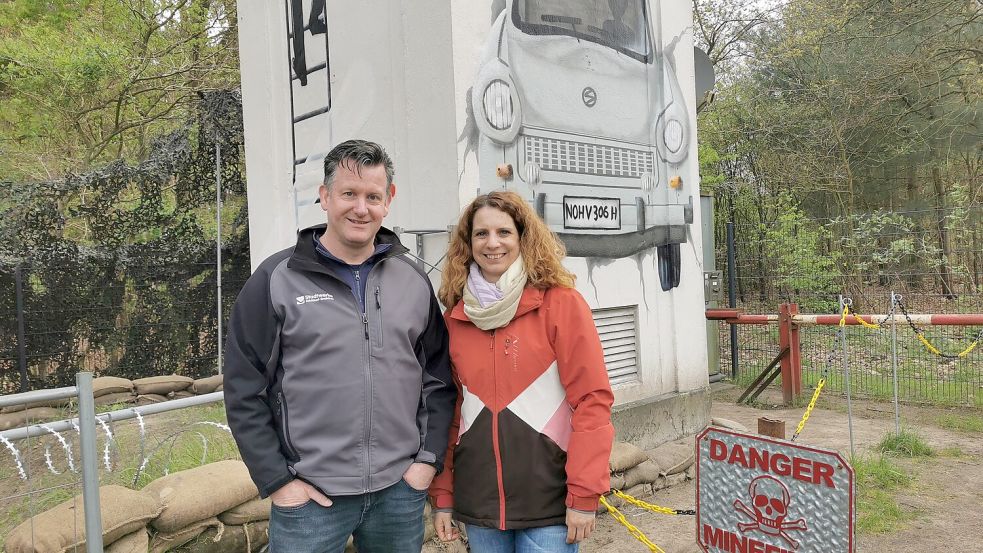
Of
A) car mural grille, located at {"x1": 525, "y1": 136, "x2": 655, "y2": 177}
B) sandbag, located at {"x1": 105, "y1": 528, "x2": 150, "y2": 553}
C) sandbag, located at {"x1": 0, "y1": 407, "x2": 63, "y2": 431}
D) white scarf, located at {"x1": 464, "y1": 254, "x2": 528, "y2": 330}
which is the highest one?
car mural grille, located at {"x1": 525, "y1": 136, "x2": 655, "y2": 177}

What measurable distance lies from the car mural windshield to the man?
3.30 meters

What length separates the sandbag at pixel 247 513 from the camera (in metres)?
3.69

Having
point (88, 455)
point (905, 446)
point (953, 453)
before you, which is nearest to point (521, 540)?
point (88, 455)

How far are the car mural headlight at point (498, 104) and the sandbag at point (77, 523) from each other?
3.05m

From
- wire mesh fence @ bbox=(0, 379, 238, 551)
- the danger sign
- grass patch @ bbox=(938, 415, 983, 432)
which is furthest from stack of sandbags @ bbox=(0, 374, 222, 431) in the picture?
grass patch @ bbox=(938, 415, 983, 432)

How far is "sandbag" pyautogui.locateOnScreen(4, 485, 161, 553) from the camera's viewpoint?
3055 mm

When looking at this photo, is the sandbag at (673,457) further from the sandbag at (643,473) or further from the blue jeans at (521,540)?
the blue jeans at (521,540)

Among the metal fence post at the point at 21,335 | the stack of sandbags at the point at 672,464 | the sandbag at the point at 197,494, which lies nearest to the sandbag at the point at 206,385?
the metal fence post at the point at 21,335

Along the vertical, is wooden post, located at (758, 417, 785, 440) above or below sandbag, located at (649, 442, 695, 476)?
above

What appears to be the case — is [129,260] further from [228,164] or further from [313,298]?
[313,298]

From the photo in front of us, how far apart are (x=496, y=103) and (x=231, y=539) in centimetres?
311

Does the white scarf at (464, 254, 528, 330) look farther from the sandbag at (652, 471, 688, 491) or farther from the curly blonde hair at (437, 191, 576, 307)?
the sandbag at (652, 471, 688, 491)

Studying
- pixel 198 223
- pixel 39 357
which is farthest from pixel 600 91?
pixel 39 357

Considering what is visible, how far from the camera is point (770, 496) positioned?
2.31 meters
